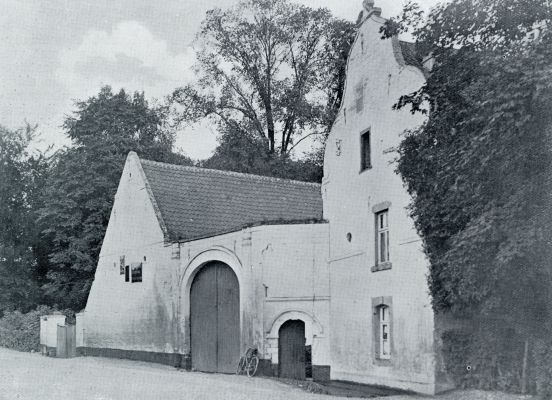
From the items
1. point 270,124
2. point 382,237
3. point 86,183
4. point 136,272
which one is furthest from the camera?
point 270,124

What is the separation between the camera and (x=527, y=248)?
11305 millimetres

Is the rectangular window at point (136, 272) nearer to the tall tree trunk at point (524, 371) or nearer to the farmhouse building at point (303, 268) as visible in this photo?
the farmhouse building at point (303, 268)

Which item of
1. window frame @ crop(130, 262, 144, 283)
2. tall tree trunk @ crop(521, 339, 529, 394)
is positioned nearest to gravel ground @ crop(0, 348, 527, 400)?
tall tree trunk @ crop(521, 339, 529, 394)

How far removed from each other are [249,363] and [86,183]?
1764cm

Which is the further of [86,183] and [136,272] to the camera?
[86,183]

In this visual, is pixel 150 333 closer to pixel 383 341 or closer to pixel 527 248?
pixel 383 341

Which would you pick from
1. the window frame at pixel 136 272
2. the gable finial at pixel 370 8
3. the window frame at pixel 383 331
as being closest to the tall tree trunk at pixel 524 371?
the window frame at pixel 383 331

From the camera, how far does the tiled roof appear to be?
24.7m

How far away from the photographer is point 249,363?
781 inches

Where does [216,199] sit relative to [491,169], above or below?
above

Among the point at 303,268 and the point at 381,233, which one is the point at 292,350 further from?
the point at 381,233

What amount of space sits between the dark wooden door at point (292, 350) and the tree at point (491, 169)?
584cm

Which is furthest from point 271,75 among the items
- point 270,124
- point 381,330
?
point 381,330

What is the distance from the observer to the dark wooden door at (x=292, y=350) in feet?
64.7
